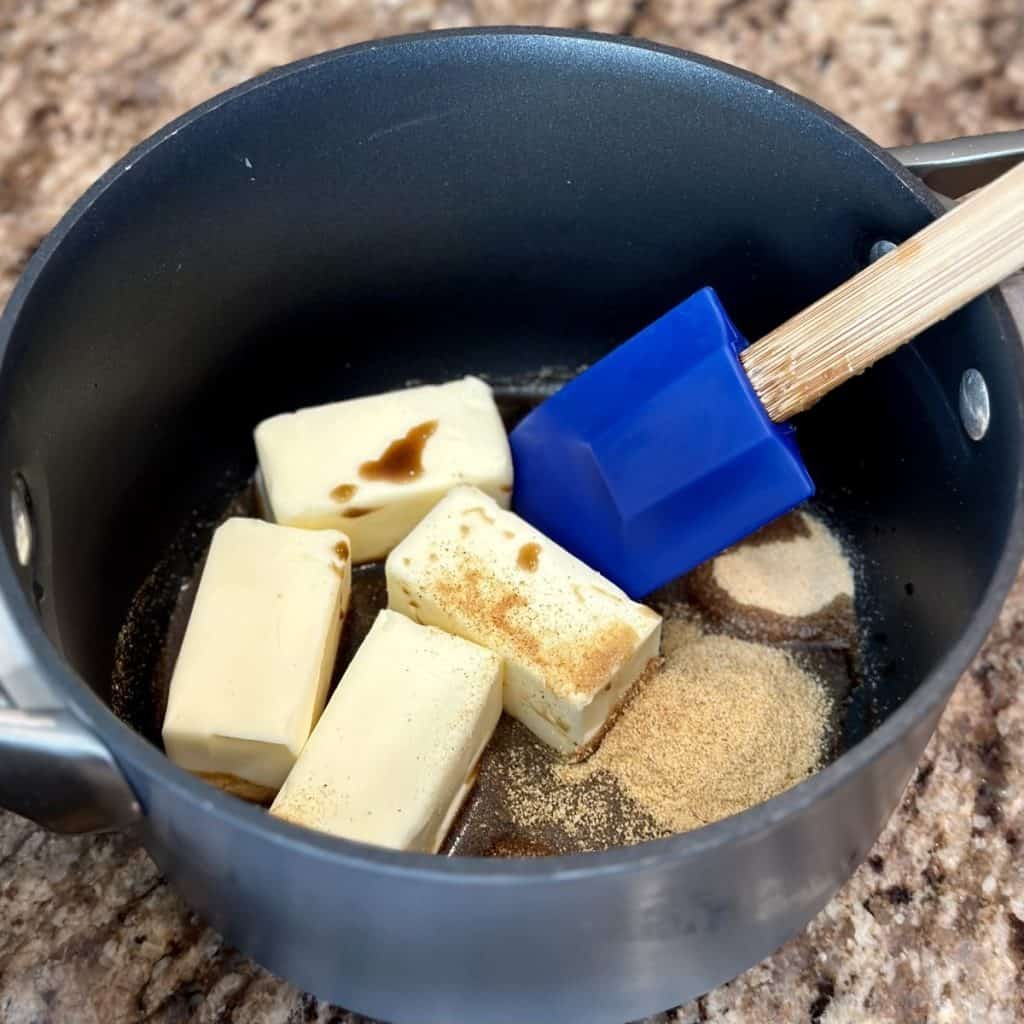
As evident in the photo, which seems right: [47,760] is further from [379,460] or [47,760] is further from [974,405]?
[974,405]

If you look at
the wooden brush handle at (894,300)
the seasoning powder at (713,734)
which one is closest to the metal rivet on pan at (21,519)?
the seasoning powder at (713,734)

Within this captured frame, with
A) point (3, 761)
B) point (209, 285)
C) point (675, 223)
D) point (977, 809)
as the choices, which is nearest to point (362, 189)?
point (209, 285)

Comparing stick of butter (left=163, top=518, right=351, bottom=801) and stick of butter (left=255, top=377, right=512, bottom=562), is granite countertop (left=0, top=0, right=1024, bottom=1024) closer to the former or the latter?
stick of butter (left=163, top=518, right=351, bottom=801)

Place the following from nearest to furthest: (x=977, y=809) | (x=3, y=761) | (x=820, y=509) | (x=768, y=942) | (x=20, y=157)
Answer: (x=3, y=761) < (x=768, y=942) < (x=977, y=809) < (x=820, y=509) < (x=20, y=157)

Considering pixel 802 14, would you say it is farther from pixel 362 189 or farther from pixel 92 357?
pixel 92 357

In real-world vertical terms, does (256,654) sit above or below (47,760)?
below

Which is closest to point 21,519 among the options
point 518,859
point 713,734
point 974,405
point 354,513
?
point 354,513

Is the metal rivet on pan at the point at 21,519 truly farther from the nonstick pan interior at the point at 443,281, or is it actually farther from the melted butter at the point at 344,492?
the melted butter at the point at 344,492
